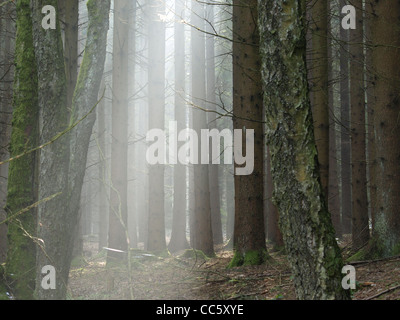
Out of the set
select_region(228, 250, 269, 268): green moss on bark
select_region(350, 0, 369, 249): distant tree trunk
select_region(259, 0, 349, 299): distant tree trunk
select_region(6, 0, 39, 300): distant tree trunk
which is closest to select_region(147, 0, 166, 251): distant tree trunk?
select_region(228, 250, 269, 268): green moss on bark

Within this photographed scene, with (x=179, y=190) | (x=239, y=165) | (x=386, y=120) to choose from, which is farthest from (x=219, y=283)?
(x=179, y=190)

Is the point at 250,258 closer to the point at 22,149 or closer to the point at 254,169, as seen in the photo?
the point at 254,169

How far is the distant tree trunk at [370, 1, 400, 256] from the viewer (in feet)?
27.1

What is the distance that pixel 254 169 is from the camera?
380 inches

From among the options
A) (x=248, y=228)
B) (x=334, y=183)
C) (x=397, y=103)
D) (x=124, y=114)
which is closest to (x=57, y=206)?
(x=248, y=228)

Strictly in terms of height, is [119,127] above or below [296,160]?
above

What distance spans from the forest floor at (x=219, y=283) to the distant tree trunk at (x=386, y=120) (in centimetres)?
94

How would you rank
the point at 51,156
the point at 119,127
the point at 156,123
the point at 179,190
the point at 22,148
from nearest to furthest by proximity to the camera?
the point at 51,156, the point at 22,148, the point at 119,127, the point at 156,123, the point at 179,190

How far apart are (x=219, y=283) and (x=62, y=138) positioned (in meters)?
4.24

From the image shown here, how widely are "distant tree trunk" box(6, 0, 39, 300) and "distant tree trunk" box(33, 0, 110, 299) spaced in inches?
40.4

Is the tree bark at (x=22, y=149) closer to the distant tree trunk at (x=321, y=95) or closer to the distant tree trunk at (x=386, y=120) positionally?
the distant tree trunk at (x=321, y=95)

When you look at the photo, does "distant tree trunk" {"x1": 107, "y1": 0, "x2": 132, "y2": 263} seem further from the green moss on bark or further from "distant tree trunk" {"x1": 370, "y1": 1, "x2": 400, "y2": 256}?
"distant tree trunk" {"x1": 370, "y1": 1, "x2": 400, "y2": 256}

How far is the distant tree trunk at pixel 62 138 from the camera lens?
5867mm
